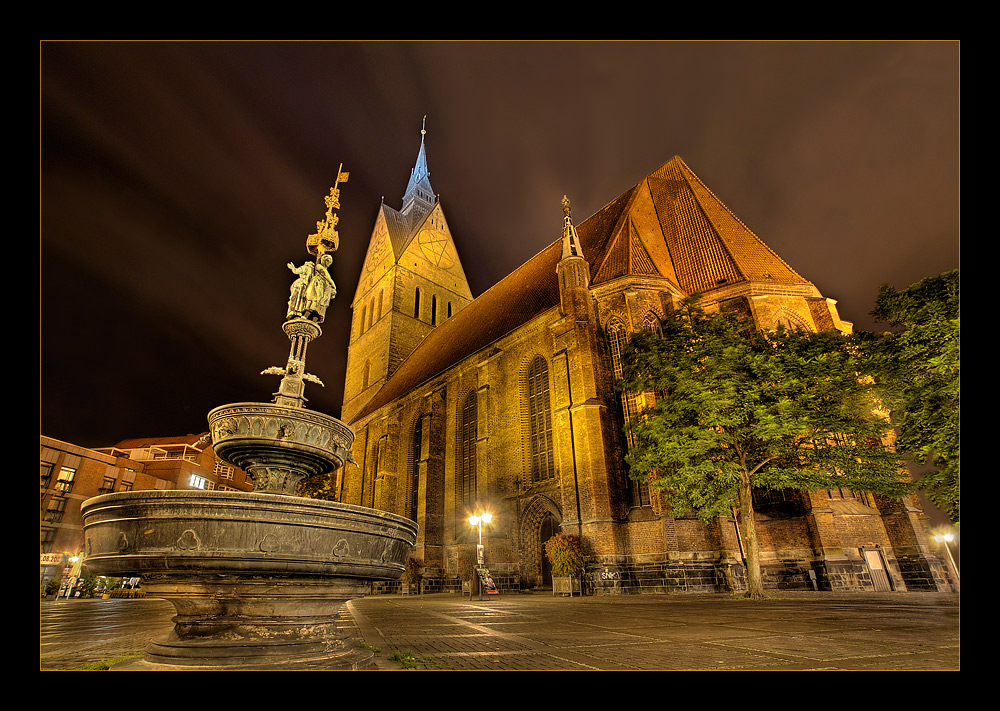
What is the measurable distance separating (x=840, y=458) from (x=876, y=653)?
9397 mm

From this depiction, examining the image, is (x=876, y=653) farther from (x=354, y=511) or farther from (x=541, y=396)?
(x=541, y=396)

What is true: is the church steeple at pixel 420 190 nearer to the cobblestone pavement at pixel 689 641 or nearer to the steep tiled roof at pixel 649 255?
the steep tiled roof at pixel 649 255

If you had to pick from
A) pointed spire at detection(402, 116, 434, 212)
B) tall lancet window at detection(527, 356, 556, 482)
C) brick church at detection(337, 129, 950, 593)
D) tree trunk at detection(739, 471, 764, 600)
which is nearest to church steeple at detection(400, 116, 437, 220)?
pointed spire at detection(402, 116, 434, 212)

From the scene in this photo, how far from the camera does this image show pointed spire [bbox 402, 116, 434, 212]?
57.4 metres

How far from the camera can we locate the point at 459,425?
24141mm

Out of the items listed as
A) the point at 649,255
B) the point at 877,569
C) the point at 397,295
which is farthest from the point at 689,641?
the point at 397,295

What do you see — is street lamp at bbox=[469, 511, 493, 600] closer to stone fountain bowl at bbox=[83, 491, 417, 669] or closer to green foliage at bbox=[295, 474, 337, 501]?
green foliage at bbox=[295, 474, 337, 501]

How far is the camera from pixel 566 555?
14711mm

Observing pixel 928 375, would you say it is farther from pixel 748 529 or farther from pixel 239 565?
pixel 239 565

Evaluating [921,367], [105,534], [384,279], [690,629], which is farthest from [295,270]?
[384,279]

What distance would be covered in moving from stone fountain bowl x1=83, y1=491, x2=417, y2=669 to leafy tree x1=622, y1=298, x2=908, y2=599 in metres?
10.2

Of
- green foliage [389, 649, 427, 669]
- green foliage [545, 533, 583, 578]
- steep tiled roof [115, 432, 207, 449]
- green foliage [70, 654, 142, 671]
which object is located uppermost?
steep tiled roof [115, 432, 207, 449]

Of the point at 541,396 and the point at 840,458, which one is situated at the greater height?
the point at 541,396

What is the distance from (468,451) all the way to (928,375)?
57.7 feet
